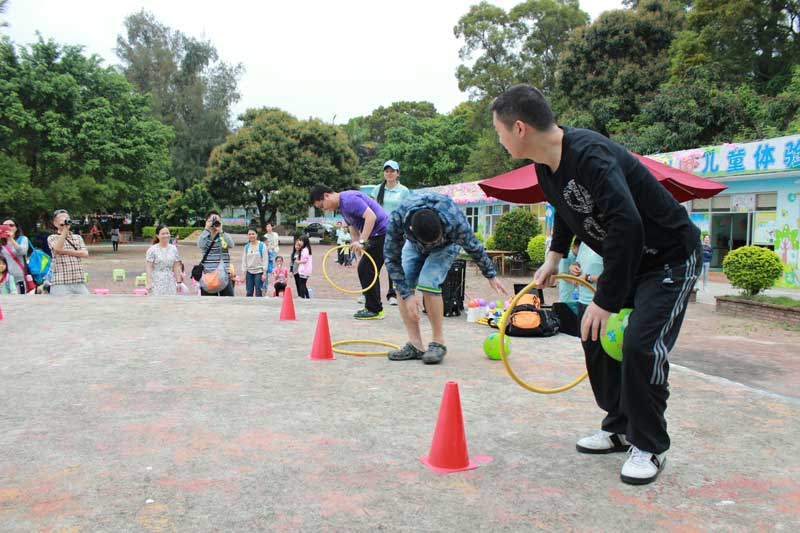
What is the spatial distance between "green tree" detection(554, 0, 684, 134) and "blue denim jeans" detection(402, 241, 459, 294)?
26017 millimetres

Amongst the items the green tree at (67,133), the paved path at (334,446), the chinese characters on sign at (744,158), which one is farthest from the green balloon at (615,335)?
the green tree at (67,133)

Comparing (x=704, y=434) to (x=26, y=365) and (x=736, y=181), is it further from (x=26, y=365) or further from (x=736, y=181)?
(x=736, y=181)

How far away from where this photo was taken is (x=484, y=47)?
1598 inches

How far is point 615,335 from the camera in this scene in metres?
3.00

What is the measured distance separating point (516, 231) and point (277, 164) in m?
25.2

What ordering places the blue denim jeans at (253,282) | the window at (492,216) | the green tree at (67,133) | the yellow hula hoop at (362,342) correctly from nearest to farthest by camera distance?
the yellow hula hoop at (362,342)
the blue denim jeans at (253,282)
the green tree at (67,133)
the window at (492,216)

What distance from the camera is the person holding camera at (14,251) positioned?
32.1 feet

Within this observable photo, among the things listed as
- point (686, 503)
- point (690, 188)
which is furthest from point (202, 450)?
point (690, 188)

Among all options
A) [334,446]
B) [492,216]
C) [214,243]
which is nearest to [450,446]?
[334,446]

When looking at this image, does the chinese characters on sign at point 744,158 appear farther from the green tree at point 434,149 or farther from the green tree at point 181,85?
the green tree at point 181,85

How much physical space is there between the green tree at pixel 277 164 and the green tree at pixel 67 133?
9298 mm

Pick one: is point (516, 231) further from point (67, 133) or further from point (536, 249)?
point (67, 133)

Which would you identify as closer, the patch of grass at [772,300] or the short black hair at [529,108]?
the short black hair at [529,108]

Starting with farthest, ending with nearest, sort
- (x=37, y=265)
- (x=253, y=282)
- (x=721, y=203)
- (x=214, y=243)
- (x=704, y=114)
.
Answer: (x=704, y=114) < (x=721, y=203) < (x=253, y=282) < (x=37, y=265) < (x=214, y=243)
